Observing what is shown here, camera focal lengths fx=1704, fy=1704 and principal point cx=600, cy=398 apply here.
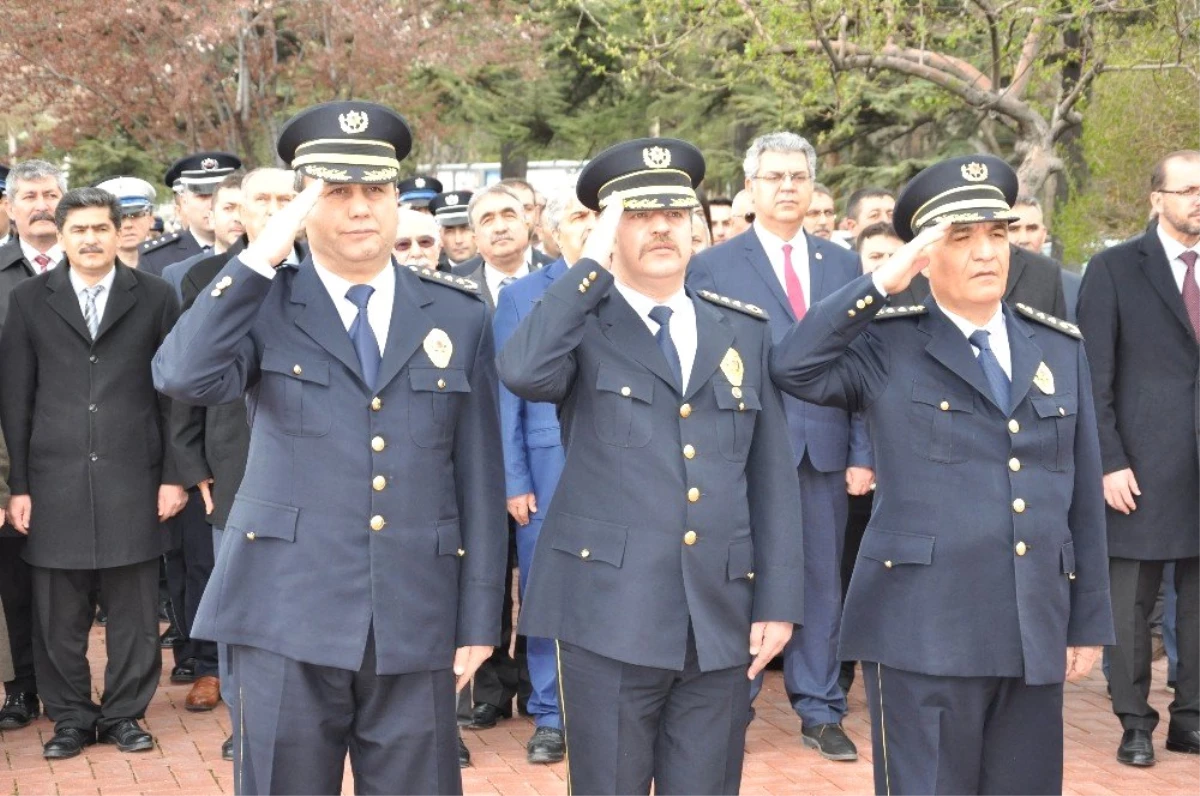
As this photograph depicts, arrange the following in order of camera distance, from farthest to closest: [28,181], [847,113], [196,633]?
[847,113] < [28,181] < [196,633]

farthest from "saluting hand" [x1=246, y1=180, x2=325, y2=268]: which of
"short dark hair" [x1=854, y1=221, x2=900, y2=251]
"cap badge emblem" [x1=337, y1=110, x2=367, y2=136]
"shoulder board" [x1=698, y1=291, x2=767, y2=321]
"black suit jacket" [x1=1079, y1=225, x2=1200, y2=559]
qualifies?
"black suit jacket" [x1=1079, y1=225, x2=1200, y2=559]

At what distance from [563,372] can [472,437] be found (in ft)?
0.94

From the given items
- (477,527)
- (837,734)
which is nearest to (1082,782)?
(837,734)

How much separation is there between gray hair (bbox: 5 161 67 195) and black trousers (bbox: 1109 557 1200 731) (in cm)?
545

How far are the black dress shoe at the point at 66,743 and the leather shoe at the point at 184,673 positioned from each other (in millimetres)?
1168

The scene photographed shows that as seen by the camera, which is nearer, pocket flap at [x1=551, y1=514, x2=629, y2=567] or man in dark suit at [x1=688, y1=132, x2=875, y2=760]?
pocket flap at [x1=551, y1=514, x2=629, y2=567]

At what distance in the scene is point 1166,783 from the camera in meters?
6.48

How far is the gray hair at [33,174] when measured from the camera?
8602mm

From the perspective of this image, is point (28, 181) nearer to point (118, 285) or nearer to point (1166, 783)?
point (118, 285)

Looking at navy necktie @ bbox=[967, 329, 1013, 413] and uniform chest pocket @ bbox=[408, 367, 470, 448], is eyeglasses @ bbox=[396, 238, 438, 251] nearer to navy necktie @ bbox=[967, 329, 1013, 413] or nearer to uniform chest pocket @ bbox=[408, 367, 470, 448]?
uniform chest pocket @ bbox=[408, 367, 470, 448]

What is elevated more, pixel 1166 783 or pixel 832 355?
pixel 832 355

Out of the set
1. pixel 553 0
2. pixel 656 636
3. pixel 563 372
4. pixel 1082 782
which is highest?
pixel 553 0

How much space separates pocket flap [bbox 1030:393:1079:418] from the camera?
15.1 ft

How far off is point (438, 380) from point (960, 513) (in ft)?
4.73
